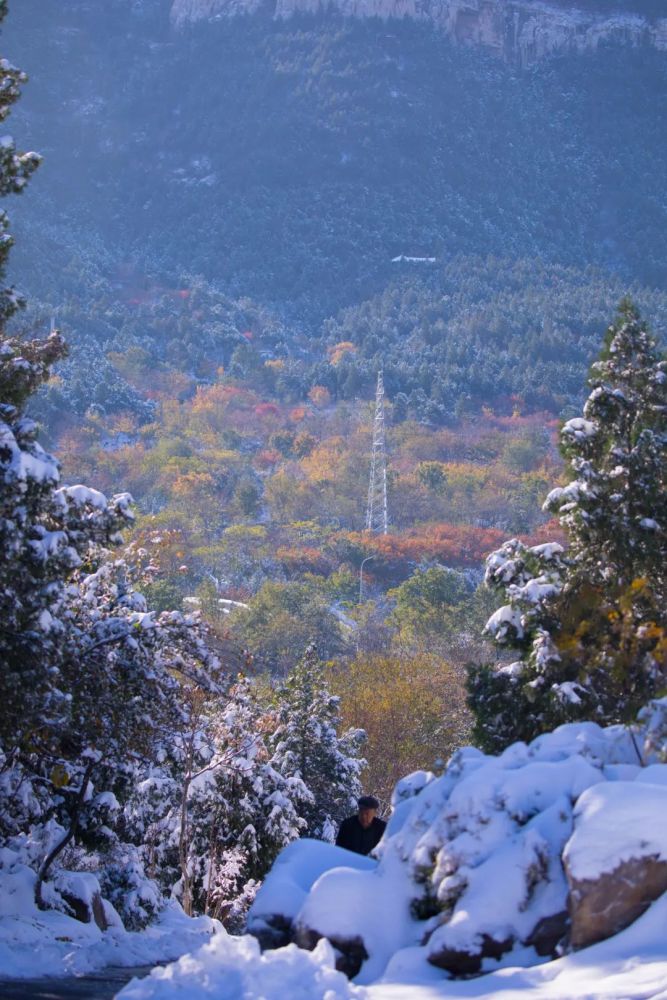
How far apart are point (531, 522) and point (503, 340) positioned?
56.4 meters

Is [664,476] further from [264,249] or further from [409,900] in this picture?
[264,249]

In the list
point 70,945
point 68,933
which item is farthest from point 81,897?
point 70,945

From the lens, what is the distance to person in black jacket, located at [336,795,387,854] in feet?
31.7

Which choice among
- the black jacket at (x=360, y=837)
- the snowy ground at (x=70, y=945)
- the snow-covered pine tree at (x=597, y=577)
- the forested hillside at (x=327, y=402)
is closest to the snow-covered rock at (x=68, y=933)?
the snowy ground at (x=70, y=945)

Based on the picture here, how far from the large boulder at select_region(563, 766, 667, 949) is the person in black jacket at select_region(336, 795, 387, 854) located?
2536 mm

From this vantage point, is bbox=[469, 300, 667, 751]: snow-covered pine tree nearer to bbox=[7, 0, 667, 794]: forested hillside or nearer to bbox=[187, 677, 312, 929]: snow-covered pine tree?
bbox=[187, 677, 312, 929]: snow-covered pine tree

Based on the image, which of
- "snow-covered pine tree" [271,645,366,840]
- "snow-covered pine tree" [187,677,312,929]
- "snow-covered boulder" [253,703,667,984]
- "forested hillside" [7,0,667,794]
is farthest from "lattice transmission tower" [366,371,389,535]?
"snow-covered boulder" [253,703,667,984]

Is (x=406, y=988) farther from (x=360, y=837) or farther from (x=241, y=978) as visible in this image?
(x=360, y=837)

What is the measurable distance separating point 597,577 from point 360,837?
839 centimetres

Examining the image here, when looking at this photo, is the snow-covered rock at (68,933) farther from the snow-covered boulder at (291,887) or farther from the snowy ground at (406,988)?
the snowy ground at (406,988)

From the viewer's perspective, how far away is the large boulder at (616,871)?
7203 millimetres

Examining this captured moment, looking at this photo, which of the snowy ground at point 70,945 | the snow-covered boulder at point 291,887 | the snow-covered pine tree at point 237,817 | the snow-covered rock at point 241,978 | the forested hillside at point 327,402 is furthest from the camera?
the forested hillside at point 327,402

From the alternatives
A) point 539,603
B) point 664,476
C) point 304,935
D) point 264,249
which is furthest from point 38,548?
point 264,249

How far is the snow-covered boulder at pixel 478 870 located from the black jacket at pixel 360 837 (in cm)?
82
